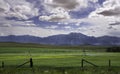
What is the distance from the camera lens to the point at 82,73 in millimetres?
28234

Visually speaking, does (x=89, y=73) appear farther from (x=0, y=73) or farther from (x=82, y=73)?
(x=0, y=73)

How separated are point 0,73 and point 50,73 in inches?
215

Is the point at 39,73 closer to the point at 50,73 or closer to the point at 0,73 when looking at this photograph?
the point at 50,73

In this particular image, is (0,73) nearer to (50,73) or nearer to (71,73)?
(50,73)

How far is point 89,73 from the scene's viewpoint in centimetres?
2798

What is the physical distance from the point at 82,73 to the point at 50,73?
3.57 m

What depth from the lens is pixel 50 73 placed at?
94.6 ft

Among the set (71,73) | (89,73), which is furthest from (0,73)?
(89,73)

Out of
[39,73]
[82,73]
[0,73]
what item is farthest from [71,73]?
[0,73]

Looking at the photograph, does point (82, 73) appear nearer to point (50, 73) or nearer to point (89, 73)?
point (89, 73)

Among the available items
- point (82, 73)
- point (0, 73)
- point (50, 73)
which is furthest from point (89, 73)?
point (0, 73)

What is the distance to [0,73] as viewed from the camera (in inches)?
1104

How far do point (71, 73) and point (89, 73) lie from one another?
1959 mm

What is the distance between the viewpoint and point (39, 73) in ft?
92.6
